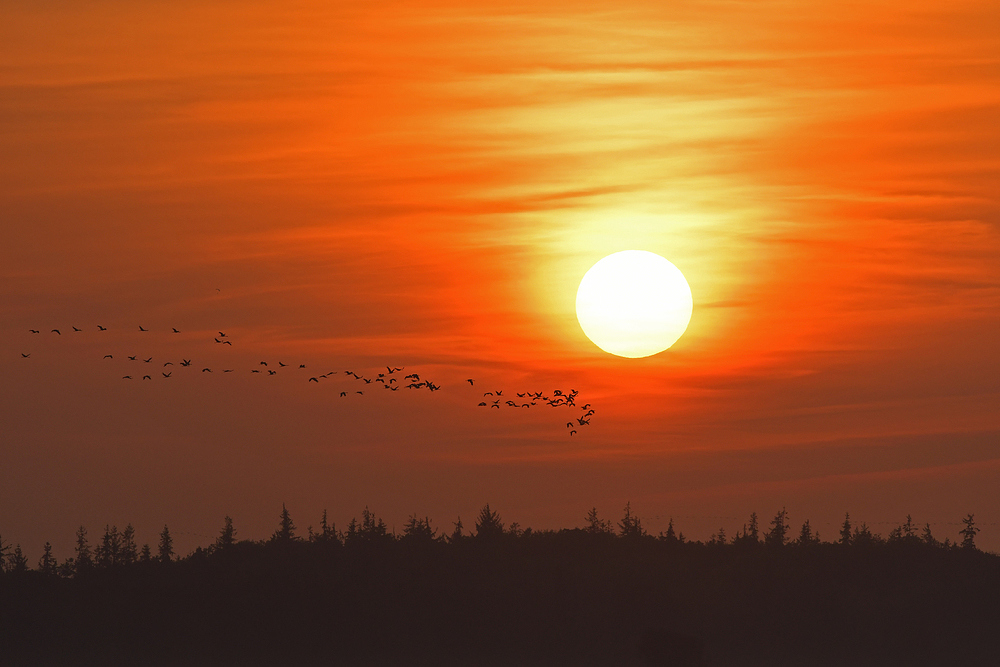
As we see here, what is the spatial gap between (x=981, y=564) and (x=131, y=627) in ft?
390

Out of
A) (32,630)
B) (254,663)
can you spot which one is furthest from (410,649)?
(32,630)

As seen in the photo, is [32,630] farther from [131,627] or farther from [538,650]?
[538,650]

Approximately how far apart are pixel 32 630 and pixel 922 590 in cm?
12257

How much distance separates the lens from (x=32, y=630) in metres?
194

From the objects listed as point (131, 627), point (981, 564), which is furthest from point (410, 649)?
point (981, 564)

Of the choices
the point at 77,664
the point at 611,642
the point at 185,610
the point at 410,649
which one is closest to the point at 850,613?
the point at 611,642

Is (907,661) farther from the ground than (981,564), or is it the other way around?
(981,564)

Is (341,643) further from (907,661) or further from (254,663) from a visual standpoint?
(907,661)

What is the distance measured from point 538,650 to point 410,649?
18.3 meters

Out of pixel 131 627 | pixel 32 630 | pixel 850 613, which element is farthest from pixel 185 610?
pixel 850 613

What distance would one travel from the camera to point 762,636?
640ft

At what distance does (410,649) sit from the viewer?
199625 millimetres

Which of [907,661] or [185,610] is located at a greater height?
[185,610]

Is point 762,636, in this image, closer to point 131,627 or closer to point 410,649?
point 410,649
